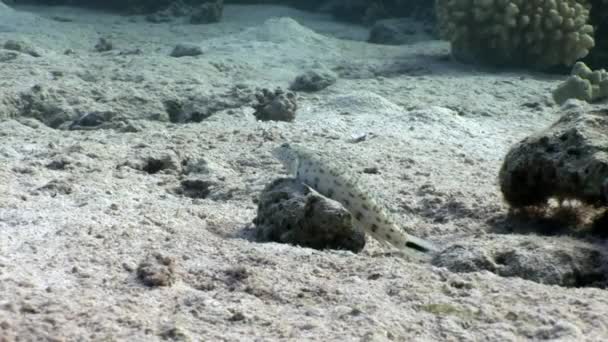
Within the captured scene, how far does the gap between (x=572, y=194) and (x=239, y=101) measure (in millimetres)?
5050

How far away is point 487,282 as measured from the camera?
9.68 feet

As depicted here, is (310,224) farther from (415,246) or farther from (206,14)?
(206,14)

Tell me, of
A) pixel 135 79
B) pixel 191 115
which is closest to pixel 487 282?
pixel 191 115

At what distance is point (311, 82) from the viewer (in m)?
9.37

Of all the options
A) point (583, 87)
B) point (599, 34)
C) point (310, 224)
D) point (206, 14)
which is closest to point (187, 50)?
point (583, 87)

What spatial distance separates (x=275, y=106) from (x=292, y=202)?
3.68 metres

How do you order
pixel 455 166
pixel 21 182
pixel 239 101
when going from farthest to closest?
pixel 239 101
pixel 455 166
pixel 21 182

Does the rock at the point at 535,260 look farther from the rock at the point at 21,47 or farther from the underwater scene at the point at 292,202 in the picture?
the rock at the point at 21,47

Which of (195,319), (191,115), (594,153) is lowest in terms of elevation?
(191,115)

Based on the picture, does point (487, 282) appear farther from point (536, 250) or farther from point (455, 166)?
point (455, 166)

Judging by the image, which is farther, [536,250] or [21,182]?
[21,182]

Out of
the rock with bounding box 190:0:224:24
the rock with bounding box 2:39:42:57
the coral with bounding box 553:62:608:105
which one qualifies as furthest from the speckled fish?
the rock with bounding box 190:0:224:24

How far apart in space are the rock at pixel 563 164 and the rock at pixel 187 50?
7882 mm

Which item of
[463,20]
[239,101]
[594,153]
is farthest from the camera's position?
[463,20]
